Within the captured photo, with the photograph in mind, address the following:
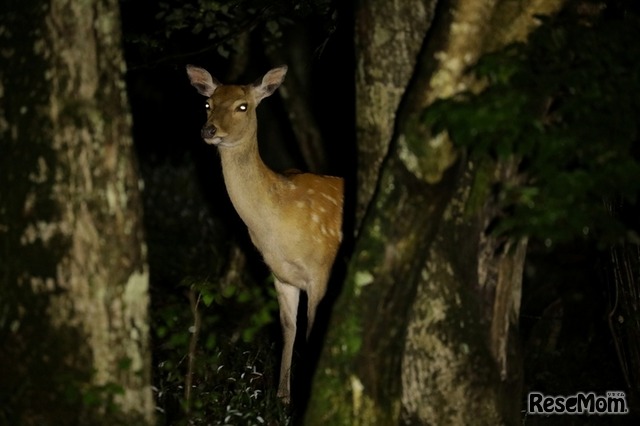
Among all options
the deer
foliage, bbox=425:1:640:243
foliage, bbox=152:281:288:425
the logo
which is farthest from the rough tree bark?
the deer

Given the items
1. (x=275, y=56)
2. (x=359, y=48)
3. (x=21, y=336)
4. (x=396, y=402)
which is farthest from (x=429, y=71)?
(x=275, y=56)

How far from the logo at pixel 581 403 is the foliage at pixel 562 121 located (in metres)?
2.75

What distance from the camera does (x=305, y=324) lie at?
854 centimetres

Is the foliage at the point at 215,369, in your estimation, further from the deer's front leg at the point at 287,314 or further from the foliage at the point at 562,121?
the foliage at the point at 562,121

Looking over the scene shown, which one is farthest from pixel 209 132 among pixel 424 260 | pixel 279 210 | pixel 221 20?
pixel 424 260

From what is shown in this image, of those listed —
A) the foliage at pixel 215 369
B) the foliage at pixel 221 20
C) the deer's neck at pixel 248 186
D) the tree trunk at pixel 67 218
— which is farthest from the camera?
the foliage at pixel 221 20

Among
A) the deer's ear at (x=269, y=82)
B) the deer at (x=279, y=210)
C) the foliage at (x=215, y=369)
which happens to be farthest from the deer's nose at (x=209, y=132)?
the foliage at (x=215, y=369)

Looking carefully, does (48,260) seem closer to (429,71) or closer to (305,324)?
(429,71)

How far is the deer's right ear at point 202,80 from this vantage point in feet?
25.9

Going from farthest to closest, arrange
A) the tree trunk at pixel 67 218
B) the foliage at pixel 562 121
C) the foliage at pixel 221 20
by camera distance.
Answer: the foliage at pixel 221 20
the tree trunk at pixel 67 218
the foliage at pixel 562 121

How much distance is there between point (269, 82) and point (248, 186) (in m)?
1.00

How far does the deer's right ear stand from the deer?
1.00 feet

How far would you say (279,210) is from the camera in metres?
7.30

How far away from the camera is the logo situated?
706 centimetres
